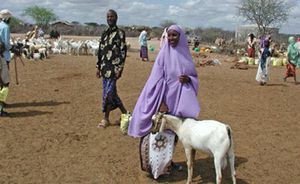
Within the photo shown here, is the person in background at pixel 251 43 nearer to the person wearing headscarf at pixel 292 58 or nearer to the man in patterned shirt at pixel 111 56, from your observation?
the person wearing headscarf at pixel 292 58

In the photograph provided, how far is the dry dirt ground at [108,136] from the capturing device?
566cm

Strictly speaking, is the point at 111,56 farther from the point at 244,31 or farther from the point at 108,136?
the point at 244,31

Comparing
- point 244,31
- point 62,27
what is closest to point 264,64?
point 244,31

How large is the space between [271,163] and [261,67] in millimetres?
7943

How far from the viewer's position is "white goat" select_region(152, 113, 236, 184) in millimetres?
4715

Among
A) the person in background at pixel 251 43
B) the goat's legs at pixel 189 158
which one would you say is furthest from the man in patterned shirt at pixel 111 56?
the person in background at pixel 251 43

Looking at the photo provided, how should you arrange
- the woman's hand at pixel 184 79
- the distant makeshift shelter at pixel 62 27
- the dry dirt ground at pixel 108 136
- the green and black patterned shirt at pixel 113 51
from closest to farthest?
1. the woman's hand at pixel 184 79
2. the dry dirt ground at pixel 108 136
3. the green and black patterned shirt at pixel 113 51
4. the distant makeshift shelter at pixel 62 27

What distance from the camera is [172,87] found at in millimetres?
5195

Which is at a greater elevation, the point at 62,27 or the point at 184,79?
the point at 184,79

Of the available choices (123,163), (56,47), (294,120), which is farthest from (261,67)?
(56,47)

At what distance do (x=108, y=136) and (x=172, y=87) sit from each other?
7.77ft

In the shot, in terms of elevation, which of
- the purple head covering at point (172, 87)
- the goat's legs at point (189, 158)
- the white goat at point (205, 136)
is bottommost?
the goat's legs at point (189, 158)

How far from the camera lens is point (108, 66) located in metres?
7.30

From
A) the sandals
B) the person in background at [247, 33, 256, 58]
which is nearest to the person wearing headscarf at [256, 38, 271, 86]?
the sandals
